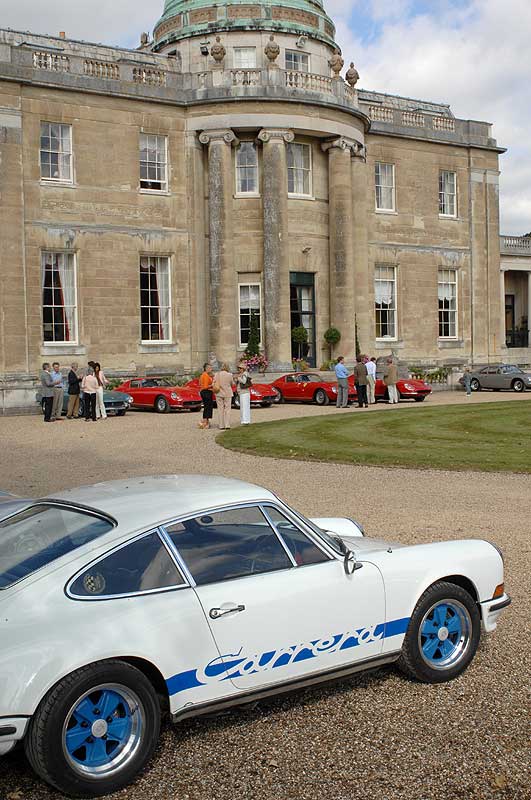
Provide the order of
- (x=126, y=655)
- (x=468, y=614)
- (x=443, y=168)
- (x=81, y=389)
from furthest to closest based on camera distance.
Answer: (x=443, y=168) → (x=81, y=389) → (x=468, y=614) → (x=126, y=655)

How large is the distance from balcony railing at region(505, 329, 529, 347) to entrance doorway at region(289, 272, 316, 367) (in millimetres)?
21310

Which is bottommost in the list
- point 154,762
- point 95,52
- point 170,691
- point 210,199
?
point 154,762

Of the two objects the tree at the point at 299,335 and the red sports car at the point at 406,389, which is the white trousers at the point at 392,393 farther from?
the tree at the point at 299,335

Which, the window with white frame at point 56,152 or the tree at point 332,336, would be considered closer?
the window with white frame at point 56,152

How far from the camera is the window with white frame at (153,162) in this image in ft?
116

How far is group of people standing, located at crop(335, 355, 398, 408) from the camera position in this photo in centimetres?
2939

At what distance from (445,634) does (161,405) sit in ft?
78.9

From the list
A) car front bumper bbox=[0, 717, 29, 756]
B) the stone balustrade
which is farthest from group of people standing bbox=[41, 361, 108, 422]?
the stone balustrade

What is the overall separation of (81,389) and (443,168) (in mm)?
23011

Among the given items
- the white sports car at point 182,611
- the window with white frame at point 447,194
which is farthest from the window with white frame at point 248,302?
the white sports car at point 182,611

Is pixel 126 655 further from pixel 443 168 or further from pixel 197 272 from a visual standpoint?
pixel 443 168

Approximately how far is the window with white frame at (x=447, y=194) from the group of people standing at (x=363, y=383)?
14.5 m

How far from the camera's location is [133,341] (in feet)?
115

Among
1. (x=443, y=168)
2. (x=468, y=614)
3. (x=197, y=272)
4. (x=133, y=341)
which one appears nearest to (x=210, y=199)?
(x=197, y=272)
